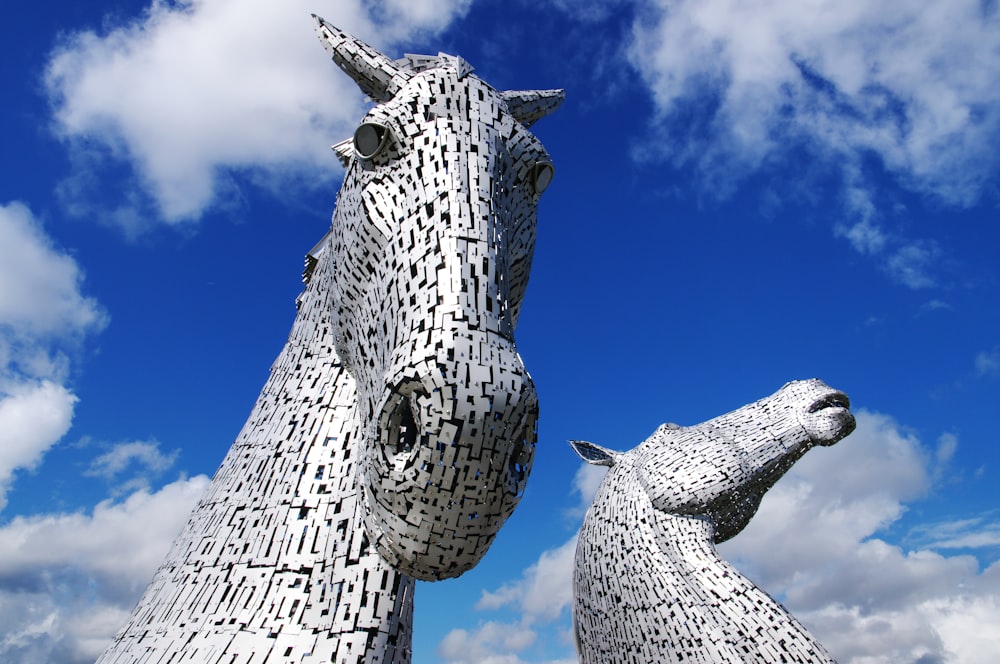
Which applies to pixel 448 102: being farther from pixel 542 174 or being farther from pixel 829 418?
pixel 829 418

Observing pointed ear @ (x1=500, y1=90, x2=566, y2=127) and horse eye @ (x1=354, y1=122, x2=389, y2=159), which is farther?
pointed ear @ (x1=500, y1=90, x2=566, y2=127)

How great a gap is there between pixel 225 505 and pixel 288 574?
1.07ft

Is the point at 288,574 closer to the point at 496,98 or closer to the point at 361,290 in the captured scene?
the point at 361,290

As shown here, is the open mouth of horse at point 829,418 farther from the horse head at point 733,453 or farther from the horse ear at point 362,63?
the horse ear at point 362,63

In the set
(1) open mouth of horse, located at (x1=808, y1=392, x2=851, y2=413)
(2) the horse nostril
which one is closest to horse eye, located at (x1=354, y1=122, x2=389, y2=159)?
(2) the horse nostril

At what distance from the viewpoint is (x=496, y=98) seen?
2000 mm

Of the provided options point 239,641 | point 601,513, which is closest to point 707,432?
point 601,513

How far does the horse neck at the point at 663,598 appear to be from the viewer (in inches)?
169

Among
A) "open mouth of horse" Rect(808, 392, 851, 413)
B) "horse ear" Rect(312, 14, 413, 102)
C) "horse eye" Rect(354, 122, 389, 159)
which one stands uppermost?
"open mouth of horse" Rect(808, 392, 851, 413)

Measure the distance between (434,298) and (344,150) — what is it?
111cm

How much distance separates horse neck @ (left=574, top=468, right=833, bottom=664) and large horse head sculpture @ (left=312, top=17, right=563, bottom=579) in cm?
312

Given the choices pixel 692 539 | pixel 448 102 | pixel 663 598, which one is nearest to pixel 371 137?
pixel 448 102

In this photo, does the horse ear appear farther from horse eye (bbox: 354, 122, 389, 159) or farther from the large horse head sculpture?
horse eye (bbox: 354, 122, 389, 159)

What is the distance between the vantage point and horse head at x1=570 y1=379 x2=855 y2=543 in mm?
5031
